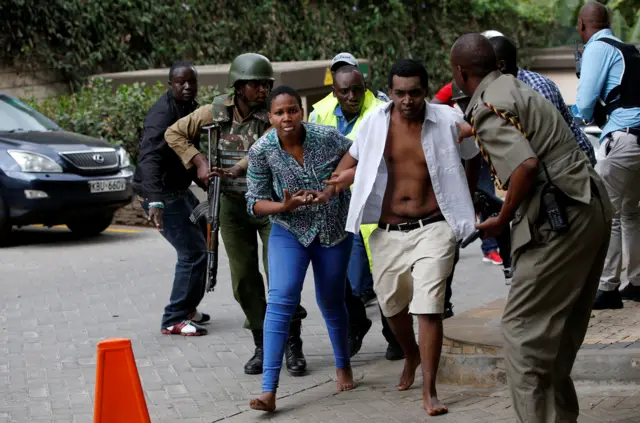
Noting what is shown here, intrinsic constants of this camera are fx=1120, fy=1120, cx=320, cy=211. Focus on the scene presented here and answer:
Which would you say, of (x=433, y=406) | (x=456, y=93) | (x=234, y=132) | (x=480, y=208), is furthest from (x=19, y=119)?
(x=433, y=406)

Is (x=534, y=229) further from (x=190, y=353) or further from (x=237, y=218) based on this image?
(x=190, y=353)

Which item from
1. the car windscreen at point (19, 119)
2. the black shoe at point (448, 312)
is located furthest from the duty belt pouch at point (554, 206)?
the car windscreen at point (19, 119)

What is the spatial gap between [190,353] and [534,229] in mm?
3432

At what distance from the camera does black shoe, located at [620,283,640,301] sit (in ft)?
27.0

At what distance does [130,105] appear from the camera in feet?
47.2

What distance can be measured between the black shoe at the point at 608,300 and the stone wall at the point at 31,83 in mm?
11888

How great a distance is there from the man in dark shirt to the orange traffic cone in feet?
9.39

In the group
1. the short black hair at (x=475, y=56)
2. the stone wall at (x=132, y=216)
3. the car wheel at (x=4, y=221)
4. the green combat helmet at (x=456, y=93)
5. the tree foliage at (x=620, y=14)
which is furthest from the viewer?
the tree foliage at (x=620, y=14)

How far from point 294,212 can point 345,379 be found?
107 centimetres

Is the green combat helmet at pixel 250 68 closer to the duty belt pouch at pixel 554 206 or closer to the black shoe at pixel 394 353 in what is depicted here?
the black shoe at pixel 394 353

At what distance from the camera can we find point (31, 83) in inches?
707

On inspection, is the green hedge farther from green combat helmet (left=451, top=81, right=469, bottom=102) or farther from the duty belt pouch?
the duty belt pouch

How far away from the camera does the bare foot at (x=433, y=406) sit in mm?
5957

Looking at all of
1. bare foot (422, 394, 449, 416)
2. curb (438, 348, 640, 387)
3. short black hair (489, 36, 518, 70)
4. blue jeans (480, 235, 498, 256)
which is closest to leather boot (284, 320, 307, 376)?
curb (438, 348, 640, 387)
